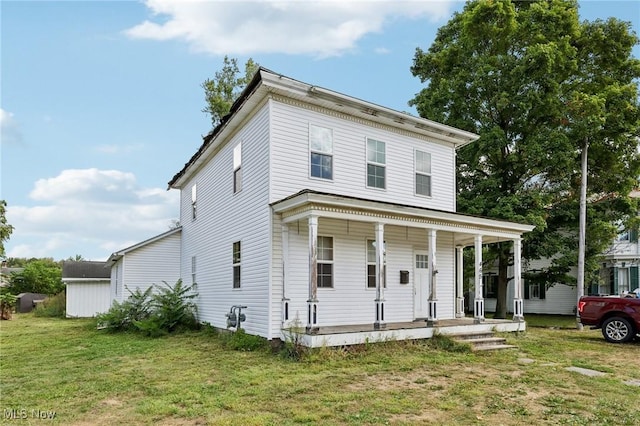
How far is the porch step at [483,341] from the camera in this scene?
11555 mm

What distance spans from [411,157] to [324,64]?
4.28m

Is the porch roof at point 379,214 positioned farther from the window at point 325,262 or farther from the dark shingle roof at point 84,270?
the dark shingle roof at point 84,270

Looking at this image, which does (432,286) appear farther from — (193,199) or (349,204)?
(193,199)

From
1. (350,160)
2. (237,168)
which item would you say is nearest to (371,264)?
(350,160)

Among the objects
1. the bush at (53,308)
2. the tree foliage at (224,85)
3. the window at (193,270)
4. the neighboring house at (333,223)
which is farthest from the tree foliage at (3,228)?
the neighboring house at (333,223)

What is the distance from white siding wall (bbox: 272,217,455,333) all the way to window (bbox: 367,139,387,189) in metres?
1.26

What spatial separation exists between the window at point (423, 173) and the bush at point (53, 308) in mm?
22879

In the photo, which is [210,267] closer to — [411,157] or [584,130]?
[411,157]

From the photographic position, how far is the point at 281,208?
11.1 meters

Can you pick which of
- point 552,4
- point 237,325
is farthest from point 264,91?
point 552,4

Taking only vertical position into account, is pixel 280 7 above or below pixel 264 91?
above

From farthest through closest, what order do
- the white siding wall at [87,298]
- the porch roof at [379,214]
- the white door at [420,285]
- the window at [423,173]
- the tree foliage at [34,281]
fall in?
1. the tree foliage at [34,281]
2. the white siding wall at [87,298]
3. the window at [423,173]
4. the white door at [420,285]
5. the porch roof at [379,214]

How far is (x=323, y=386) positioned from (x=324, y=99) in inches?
283

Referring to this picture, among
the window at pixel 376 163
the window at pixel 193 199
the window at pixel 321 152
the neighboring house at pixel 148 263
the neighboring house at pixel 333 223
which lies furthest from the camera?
the window at pixel 193 199
